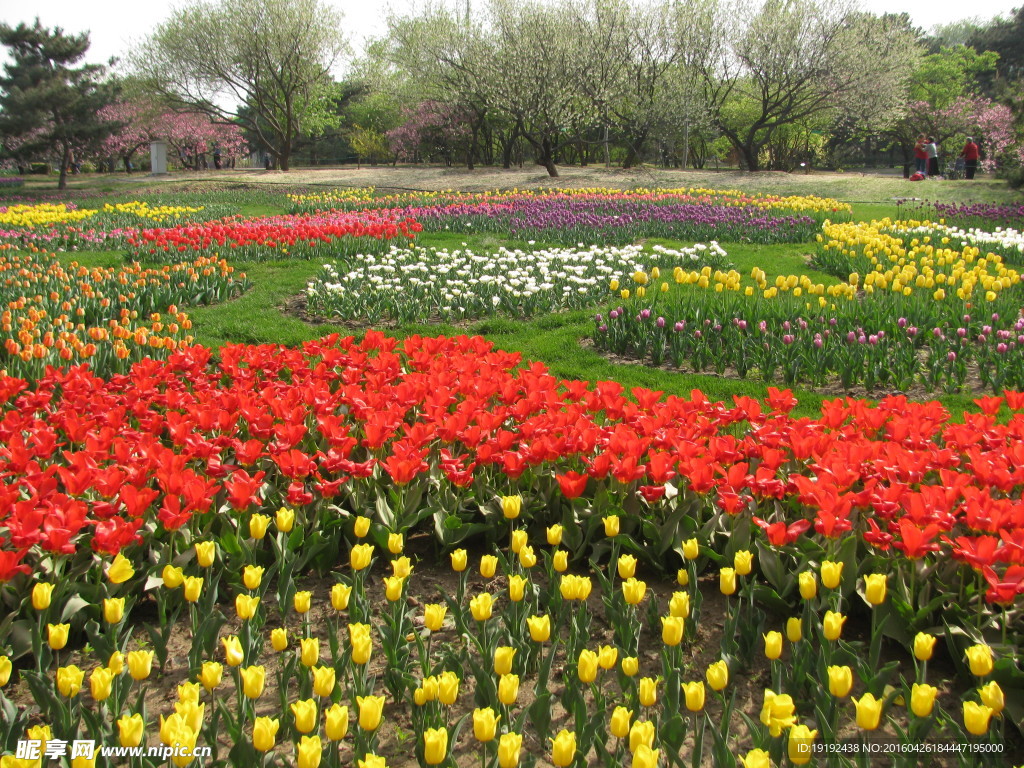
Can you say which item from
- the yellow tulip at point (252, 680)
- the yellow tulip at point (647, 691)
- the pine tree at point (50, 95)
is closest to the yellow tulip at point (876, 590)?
the yellow tulip at point (647, 691)

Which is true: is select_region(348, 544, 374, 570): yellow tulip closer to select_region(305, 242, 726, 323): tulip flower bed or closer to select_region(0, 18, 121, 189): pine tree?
select_region(305, 242, 726, 323): tulip flower bed

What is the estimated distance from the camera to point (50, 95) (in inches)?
1000

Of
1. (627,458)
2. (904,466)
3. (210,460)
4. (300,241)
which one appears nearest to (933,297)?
(904,466)

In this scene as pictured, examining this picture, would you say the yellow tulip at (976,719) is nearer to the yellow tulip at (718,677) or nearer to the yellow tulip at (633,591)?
the yellow tulip at (718,677)

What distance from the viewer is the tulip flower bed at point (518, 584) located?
1858 millimetres

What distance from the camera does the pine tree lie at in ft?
82.9

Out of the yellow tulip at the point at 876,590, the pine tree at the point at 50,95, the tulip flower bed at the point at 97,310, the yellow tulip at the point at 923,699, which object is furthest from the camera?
the pine tree at the point at 50,95

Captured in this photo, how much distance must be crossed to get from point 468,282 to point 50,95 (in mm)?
24064

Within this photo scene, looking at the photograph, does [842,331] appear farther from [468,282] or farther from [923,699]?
[923,699]

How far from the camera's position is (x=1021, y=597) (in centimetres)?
230

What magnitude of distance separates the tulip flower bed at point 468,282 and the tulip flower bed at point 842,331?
828 millimetres

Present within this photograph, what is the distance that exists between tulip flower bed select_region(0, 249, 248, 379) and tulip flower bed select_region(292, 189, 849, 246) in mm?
5164

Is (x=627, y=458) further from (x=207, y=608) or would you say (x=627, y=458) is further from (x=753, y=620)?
(x=207, y=608)

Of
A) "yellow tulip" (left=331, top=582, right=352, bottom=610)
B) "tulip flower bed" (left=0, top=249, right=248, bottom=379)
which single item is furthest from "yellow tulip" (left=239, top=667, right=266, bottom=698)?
"tulip flower bed" (left=0, top=249, right=248, bottom=379)
